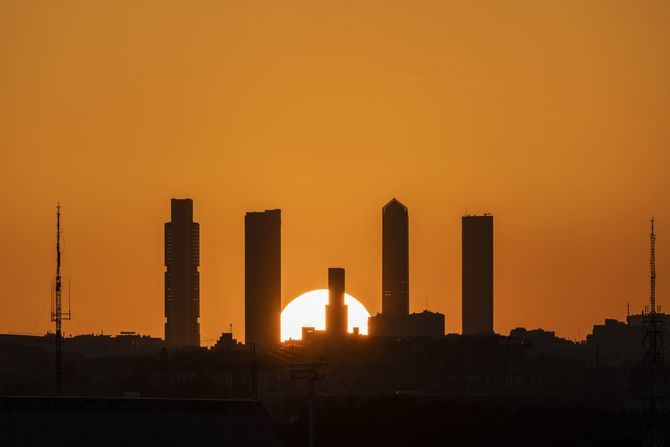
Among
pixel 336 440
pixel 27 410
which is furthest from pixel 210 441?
pixel 336 440

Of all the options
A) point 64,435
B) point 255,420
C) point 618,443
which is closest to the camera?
point 64,435

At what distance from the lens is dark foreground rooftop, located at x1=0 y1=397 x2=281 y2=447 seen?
124500 millimetres

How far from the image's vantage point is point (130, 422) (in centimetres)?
12781

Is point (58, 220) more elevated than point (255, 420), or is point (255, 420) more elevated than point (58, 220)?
point (58, 220)

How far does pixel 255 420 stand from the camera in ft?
436

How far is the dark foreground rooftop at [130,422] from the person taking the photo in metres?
124

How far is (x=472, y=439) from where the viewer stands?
177m

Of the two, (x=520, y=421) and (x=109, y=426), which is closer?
(x=109, y=426)

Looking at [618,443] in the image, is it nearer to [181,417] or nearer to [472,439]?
[472,439]

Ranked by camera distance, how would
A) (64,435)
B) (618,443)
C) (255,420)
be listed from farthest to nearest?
(618,443) → (255,420) → (64,435)

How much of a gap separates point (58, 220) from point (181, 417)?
161 ft

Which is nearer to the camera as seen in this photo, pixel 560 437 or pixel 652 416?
pixel 652 416

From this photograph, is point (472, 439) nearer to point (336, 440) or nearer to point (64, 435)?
point (336, 440)

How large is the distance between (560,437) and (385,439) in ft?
45.8
